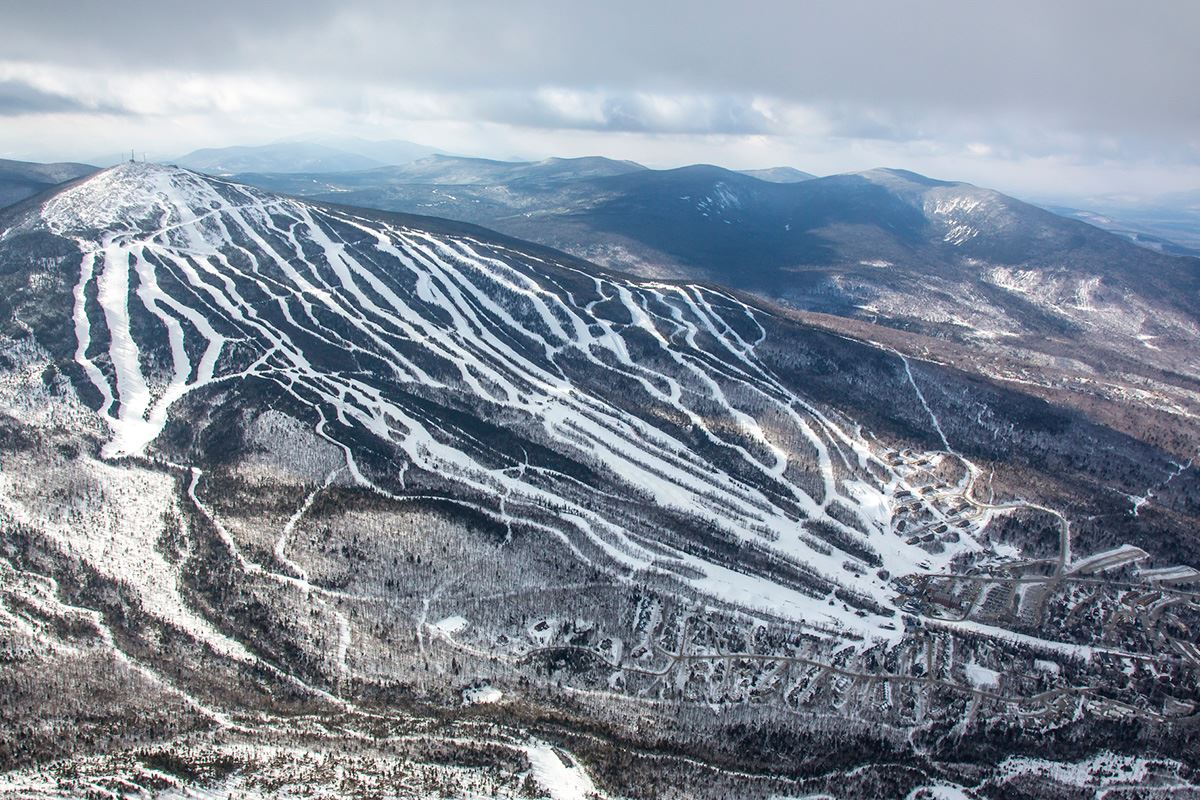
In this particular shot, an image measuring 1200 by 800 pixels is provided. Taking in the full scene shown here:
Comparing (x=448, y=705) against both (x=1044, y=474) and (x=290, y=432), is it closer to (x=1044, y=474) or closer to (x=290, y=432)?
(x=290, y=432)

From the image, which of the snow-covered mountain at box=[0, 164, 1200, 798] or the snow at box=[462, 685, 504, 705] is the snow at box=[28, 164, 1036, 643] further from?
the snow at box=[462, 685, 504, 705]

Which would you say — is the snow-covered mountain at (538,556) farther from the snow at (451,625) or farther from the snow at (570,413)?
the snow at (570,413)

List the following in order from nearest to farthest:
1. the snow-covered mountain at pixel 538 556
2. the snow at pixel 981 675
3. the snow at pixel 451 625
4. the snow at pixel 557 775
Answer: the snow at pixel 557 775
the snow-covered mountain at pixel 538 556
the snow at pixel 981 675
the snow at pixel 451 625

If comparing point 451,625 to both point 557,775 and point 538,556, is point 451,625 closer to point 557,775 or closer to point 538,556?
point 538,556

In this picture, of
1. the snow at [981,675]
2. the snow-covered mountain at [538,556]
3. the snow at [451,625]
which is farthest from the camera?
the snow at [451,625]

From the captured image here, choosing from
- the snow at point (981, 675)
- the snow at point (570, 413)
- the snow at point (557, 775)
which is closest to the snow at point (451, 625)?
the snow at point (570, 413)

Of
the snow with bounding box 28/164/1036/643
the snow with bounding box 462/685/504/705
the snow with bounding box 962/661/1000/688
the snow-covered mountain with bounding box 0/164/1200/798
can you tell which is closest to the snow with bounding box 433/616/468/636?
the snow-covered mountain with bounding box 0/164/1200/798

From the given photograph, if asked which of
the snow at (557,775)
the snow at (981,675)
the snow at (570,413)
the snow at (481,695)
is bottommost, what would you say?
the snow at (981,675)

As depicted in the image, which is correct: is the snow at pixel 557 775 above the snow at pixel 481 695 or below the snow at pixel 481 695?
below

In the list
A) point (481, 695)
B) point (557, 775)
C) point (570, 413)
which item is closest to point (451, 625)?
point (481, 695)
